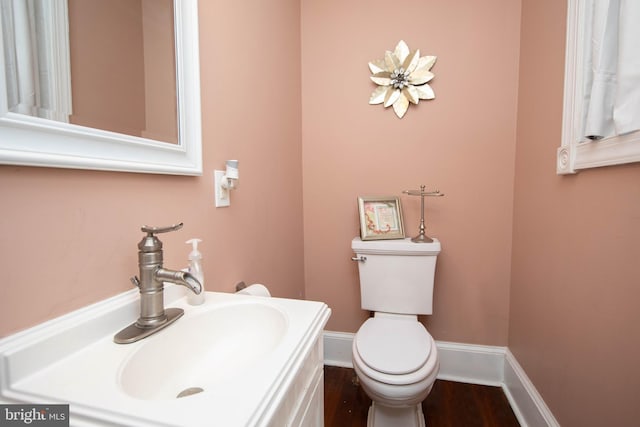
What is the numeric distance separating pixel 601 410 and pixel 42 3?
1.74m

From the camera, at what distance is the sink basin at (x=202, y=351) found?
0.59 m

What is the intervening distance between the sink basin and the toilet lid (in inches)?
24.3

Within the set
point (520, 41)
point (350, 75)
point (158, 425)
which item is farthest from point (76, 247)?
point (520, 41)

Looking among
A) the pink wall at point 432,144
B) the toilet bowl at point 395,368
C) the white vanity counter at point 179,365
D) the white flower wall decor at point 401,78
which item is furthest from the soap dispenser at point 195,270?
the white flower wall decor at point 401,78

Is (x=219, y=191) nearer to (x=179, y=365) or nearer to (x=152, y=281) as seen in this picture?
(x=152, y=281)

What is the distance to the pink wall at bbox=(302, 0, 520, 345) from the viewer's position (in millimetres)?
1620

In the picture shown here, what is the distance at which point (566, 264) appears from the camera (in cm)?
111

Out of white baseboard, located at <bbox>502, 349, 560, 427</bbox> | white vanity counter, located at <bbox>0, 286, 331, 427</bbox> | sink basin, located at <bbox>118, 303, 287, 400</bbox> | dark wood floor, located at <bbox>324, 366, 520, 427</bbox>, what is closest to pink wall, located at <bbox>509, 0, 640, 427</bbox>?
white baseboard, located at <bbox>502, 349, 560, 427</bbox>

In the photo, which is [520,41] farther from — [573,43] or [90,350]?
[90,350]

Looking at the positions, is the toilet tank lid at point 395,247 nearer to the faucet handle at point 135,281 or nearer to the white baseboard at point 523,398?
the white baseboard at point 523,398

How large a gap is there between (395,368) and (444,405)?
2.18 feet

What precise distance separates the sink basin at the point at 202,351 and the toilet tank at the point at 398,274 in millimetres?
926

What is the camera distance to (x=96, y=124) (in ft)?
2.04

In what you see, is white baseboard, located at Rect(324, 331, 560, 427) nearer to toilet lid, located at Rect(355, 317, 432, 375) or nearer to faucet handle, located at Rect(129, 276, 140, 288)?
toilet lid, located at Rect(355, 317, 432, 375)
